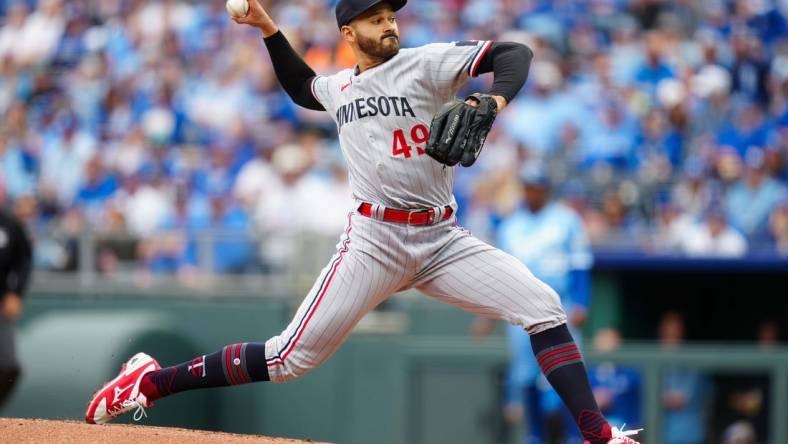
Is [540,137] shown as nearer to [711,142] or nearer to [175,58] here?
[711,142]

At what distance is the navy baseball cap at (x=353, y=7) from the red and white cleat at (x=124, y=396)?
154 centimetres

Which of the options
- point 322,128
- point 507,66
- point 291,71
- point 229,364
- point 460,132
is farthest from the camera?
point 322,128

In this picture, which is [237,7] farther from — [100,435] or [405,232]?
[100,435]

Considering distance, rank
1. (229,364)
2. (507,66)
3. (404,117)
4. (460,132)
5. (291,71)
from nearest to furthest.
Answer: (460,132) → (507,66) → (404,117) → (229,364) → (291,71)

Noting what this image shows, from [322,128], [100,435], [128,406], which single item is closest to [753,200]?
[322,128]

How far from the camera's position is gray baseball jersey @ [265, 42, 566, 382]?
4.32 m

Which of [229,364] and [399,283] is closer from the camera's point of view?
[399,283]

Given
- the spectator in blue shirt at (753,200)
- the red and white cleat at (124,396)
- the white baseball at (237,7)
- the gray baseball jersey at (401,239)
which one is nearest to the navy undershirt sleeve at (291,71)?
the white baseball at (237,7)

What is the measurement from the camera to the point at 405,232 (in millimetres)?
4367

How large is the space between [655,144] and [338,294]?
6.59 meters

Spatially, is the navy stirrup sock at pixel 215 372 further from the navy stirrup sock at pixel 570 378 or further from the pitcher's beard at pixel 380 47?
the pitcher's beard at pixel 380 47

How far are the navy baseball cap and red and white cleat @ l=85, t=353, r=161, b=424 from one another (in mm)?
1542

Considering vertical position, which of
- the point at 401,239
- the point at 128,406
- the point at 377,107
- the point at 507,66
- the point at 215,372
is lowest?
the point at 128,406

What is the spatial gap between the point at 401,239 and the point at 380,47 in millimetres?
688
